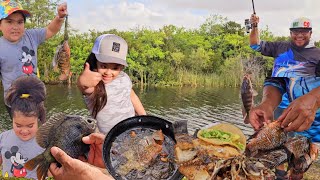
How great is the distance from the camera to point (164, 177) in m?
1.78

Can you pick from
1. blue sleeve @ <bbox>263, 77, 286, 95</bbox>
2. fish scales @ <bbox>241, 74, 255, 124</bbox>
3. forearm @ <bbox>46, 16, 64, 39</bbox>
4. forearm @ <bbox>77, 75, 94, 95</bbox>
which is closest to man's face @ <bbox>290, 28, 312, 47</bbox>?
fish scales @ <bbox>241, 74, 255, 124</bbox>

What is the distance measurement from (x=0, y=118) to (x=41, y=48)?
30.3ft

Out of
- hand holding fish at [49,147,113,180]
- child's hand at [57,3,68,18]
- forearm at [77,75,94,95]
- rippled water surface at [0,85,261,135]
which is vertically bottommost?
rippled water surface at [0,85,261,135]

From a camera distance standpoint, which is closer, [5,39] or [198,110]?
[5,39]

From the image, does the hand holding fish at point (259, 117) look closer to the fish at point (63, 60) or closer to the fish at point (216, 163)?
the fish at point (216, 163)

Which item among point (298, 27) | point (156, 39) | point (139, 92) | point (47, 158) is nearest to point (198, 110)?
point (139, 92)

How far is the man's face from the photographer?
492cm

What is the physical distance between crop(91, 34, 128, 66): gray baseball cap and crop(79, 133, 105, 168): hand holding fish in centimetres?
86

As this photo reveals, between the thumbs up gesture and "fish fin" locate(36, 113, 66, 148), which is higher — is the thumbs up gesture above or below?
above

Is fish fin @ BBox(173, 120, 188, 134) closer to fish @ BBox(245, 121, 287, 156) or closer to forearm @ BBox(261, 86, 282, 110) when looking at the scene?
fish @ BBox(245, 121, 287, 156)

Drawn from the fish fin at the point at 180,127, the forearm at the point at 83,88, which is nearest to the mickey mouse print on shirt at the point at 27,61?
the forearm at the point at 83,88

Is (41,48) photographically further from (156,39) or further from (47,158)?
(47,158)

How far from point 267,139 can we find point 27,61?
11.1ft

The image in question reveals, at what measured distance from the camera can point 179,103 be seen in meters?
25.3
